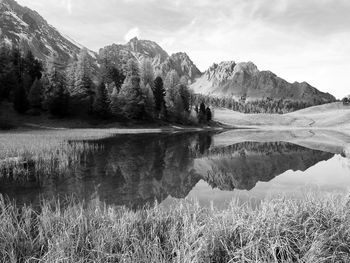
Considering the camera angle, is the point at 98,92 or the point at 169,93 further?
the point at 169,93

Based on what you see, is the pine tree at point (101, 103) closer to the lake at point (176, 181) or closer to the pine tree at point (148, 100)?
the pine tree at point (148, 100)

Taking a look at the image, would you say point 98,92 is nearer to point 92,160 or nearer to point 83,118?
point 83,118

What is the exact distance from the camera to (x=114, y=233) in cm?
639

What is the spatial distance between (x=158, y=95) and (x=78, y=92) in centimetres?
2545

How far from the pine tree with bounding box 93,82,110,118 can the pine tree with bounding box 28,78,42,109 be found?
41.7ft

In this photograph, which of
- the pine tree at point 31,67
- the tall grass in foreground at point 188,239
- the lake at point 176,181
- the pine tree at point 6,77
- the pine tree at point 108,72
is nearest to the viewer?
the tall grass in foreground at point 188,239

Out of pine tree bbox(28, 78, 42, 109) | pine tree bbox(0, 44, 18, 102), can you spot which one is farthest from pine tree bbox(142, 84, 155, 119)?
pine tree bbox(0, 44, 18, 102)

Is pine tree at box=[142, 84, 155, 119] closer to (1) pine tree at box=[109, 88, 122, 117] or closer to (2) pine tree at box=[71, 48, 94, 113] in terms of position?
(1) pine tree at box=[109, 88, 122, 117]

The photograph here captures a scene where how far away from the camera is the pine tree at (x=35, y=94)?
65375mm

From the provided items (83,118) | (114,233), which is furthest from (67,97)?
(114,233)

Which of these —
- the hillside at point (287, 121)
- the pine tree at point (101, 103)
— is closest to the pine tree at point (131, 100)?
the pine tree at point (101, 103)

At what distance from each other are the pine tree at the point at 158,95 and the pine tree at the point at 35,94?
1251 inches

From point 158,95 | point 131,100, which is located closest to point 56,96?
point 131,100

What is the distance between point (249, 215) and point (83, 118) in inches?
2623
